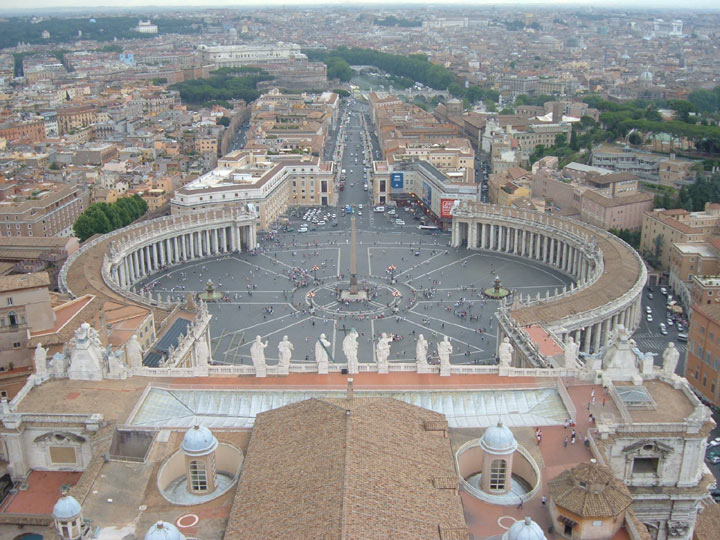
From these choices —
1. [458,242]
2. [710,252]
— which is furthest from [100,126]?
[710,252]

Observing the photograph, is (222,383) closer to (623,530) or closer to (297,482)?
(297,482)

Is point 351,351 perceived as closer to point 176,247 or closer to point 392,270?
point 392,270

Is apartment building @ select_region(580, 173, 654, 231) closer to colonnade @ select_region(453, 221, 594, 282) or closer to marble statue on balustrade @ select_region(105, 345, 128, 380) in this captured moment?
colonnade @ select_region(453, 221, 594, 282)

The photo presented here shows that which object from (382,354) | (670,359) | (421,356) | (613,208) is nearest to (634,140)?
(613,208)

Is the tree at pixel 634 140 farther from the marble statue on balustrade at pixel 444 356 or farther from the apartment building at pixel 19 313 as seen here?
the apartment building at pixel 19 313

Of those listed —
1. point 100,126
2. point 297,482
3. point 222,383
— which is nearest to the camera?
point 297,482
